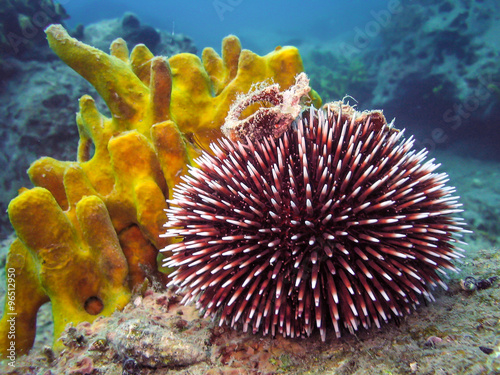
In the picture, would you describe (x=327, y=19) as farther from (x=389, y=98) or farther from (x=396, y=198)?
(x=396, y=198)

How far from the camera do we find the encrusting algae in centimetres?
334

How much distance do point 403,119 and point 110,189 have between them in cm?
1831

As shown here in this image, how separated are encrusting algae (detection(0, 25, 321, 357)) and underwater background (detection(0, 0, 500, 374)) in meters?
0.58

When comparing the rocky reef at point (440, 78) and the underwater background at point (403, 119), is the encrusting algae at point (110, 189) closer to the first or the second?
the underwater background at point (403, 119)

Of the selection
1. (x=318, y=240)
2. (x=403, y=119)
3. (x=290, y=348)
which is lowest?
(x=290, y=348)

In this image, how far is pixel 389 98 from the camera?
63.0ft

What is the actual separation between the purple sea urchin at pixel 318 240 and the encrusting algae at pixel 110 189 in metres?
1.36

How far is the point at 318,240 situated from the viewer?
2334 millimetres

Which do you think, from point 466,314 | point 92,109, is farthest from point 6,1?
point 466,314

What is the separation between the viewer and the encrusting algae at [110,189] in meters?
3.34

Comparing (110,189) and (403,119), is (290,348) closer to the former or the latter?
(110,189)

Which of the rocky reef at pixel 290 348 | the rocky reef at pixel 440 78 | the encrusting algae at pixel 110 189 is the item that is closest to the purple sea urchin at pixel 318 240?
the rocky reef at pixel 290 348

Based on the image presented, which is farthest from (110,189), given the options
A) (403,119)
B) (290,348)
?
(403,119)

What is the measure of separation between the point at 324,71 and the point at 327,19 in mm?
38561
